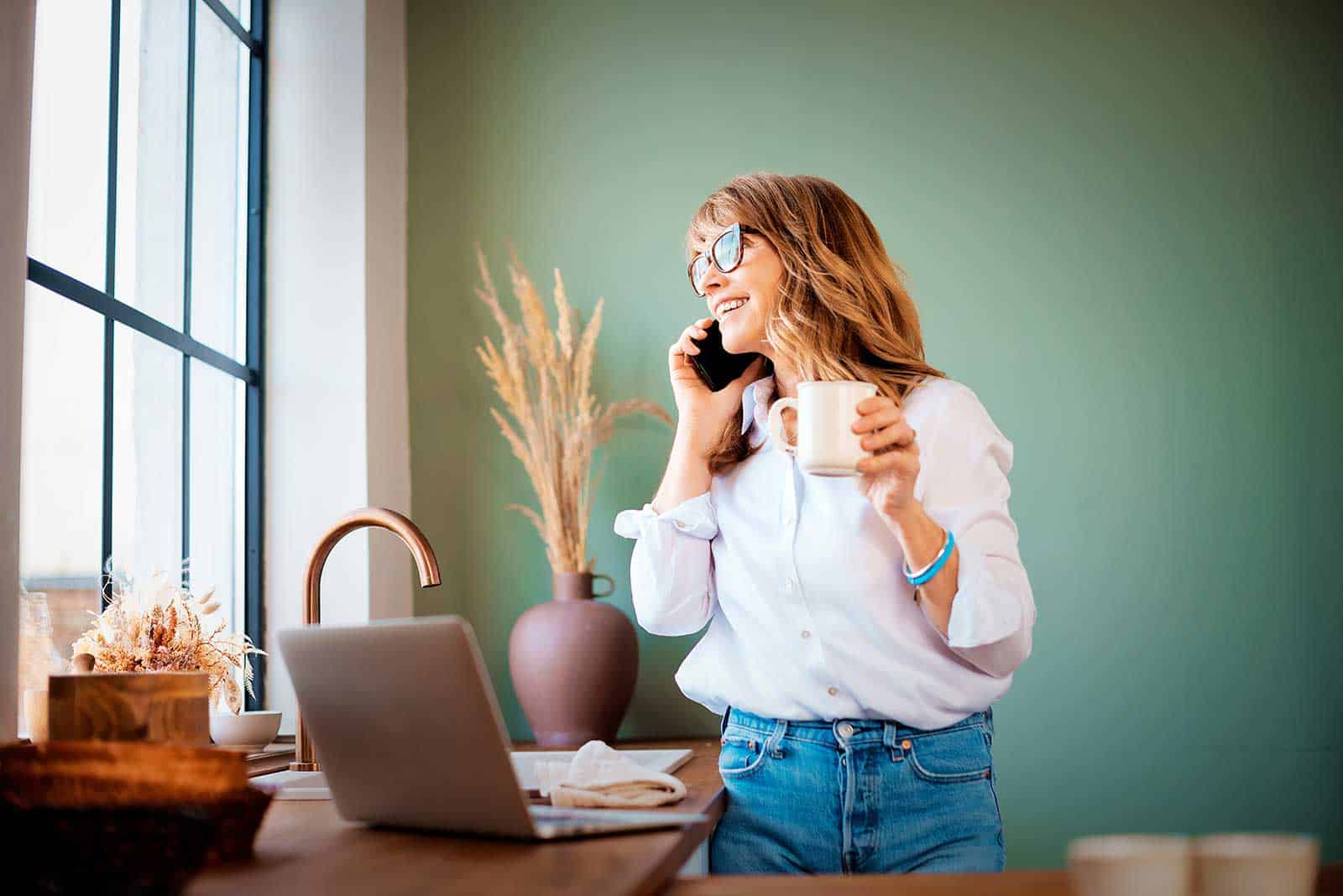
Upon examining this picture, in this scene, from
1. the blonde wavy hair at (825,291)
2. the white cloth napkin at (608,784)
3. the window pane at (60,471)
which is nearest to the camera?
the white cloth napkin at (608,784)

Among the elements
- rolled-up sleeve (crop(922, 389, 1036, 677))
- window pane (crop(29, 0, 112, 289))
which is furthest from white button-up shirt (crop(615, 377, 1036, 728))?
window pane (crop(29, 0, 112, 289))

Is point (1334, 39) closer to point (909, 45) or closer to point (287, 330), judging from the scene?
point (909, 45)

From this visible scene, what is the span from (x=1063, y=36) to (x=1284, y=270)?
0.80 metres

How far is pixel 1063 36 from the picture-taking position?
313 centimetres

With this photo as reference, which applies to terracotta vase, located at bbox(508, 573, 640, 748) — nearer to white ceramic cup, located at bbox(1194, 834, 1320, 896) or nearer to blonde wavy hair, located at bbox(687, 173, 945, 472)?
blonde wavy hair, located at bbox(687, 173, 945, 472)

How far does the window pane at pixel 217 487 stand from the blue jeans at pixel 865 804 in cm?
154

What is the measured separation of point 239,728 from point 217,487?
1.05 meters

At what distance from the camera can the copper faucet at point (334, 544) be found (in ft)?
5.34

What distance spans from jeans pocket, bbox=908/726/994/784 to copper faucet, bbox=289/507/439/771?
0.67 m

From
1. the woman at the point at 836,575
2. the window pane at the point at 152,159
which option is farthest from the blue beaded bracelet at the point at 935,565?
the window pane at the point at 152,159

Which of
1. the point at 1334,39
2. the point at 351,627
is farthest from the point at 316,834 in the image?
the point at 1334,39

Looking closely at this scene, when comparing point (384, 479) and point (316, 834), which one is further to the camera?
point (384, 479)

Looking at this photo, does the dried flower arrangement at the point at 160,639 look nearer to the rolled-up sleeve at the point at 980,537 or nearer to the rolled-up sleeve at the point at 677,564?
the rolled-up sleeve at the point at 677,564

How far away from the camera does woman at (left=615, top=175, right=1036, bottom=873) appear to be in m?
1.58
